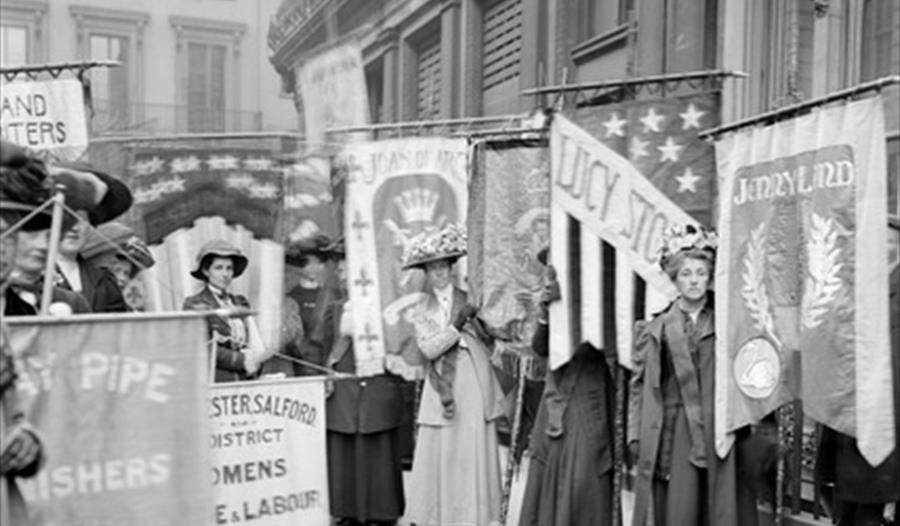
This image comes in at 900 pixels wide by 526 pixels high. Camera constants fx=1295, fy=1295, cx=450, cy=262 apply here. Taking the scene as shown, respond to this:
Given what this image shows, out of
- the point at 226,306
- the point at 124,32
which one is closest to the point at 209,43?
the point at 124,32

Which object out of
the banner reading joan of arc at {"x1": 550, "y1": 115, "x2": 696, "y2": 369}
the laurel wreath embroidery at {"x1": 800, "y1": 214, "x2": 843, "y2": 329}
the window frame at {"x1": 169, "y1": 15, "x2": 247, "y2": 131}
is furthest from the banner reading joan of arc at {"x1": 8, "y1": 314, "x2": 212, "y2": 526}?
the window frame at {"x1": 169, "y1": 15, "x2": 247, "y2": 131}

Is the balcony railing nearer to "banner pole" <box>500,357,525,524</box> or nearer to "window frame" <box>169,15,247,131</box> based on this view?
"window frame" <box>169,15,247,131</box>

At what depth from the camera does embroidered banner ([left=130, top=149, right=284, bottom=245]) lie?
292 inches

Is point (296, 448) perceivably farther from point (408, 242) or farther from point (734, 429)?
point (734, 429)

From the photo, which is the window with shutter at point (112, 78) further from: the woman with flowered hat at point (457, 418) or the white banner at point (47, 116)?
the woman with flowered hat at point (457, 418)

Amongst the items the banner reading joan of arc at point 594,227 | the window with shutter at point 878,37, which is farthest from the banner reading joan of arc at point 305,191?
the window with shutter at point 878,37

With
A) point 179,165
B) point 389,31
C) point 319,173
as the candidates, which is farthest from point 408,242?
point 389,31

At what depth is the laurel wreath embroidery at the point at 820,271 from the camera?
4.71m

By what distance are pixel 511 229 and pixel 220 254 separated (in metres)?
1.57

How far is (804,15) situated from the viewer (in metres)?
8.75

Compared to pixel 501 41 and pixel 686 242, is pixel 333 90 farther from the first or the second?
pixel 501 41

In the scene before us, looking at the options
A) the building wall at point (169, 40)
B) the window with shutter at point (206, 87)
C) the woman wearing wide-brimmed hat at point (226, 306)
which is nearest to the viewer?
the woman wearing wide-brimmed hat at point (226, 306)

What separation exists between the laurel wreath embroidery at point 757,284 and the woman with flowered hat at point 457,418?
A: 2.39 metres

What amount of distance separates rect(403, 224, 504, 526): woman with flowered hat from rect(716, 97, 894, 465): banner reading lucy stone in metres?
2.31
